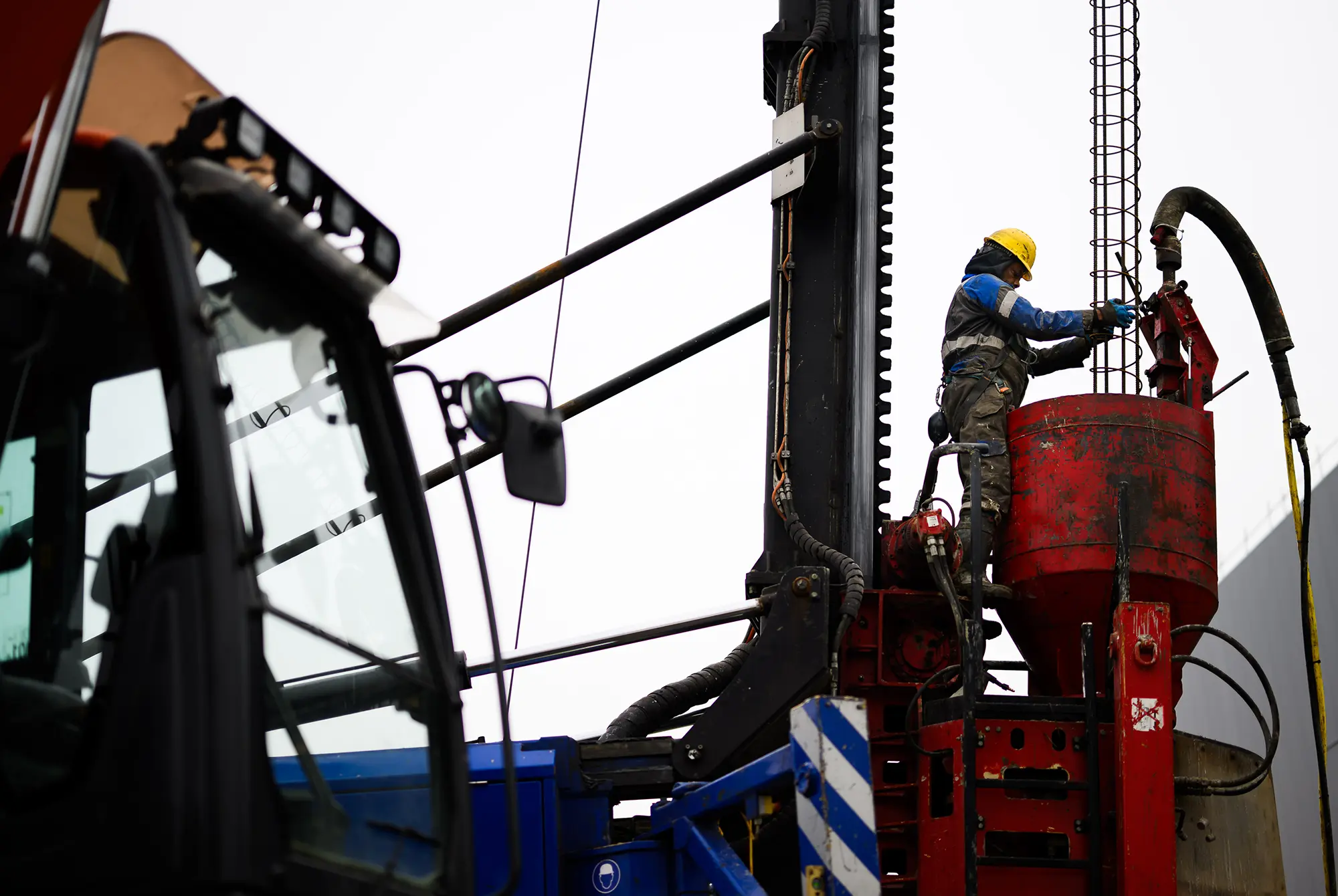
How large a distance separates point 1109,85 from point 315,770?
7.28 metres

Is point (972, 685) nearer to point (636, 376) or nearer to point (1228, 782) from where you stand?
point (1228, 782)

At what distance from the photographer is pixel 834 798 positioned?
5004 millimetres

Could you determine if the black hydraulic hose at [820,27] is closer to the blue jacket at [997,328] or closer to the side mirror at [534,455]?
the blue jacket at [997,328]

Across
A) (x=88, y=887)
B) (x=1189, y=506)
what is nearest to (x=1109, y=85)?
(x=1189, y=506)

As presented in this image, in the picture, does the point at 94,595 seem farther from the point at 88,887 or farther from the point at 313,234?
the point at 313,234

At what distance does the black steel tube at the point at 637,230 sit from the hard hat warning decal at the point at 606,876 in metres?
2.13

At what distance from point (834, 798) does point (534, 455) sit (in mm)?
2039

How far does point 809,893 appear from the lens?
4.89 metres

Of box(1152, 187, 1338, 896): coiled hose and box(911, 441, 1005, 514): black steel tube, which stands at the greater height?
box(1152, 187, 1338, 896): coiled hose

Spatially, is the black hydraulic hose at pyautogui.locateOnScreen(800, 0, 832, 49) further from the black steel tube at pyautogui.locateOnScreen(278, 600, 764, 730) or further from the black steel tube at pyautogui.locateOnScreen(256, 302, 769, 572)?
the black steel tube at pyautogui.locateOnScreen(278, 600, 764, 730)

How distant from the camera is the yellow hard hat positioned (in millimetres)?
7598

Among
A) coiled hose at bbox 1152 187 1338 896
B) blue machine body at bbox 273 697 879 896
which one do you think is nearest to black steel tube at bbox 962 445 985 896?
blue machine body at bbox 273 697 879 896

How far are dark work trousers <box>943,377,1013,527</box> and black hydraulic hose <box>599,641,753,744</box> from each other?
1.23 m

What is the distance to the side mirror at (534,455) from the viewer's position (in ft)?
11.3
